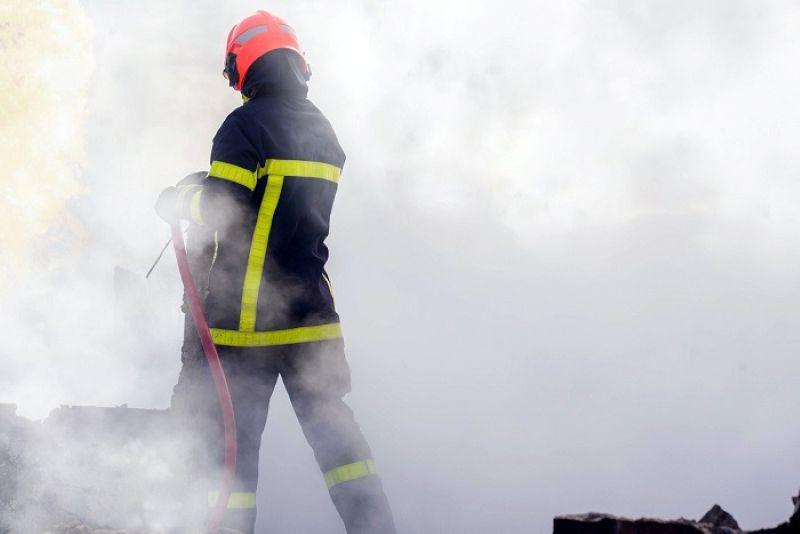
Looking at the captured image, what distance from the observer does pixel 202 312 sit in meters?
3.86

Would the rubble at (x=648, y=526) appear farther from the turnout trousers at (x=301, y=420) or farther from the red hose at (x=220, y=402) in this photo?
the red hose at (x=220, y=402)

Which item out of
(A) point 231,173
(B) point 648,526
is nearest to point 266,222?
(A) point 231,173

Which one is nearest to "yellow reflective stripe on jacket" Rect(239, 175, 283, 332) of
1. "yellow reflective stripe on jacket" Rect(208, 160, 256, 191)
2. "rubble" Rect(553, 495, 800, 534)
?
"yellow reflective stripe on jacket" Rect(208, 160, 256, 191)

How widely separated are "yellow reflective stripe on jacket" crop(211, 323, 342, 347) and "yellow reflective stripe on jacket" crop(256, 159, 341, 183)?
0.75m

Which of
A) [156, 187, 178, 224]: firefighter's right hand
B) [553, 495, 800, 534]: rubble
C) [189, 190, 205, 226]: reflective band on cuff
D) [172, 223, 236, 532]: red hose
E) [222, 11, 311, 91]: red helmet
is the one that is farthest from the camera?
[222, 11, 311, 91]: red helmet

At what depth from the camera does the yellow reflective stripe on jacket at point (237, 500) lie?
12.1 feet

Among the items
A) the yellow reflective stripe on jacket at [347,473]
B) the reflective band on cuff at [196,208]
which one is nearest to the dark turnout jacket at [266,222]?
the reflective band on cuff at [196,208]

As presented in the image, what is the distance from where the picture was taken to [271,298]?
3900 mm

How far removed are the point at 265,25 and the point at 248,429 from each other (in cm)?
203

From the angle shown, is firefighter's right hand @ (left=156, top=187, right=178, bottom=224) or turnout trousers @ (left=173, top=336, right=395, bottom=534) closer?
turnout trousers @ (left=173, top=336, right=395, bottom=534)

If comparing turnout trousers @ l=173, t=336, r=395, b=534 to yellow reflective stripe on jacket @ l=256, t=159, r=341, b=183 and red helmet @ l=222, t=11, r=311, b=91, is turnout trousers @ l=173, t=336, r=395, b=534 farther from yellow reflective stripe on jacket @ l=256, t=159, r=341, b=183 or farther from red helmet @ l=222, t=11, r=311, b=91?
red helmet @ l=222, t=11, r=311, b=91

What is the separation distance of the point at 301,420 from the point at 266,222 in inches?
38.1

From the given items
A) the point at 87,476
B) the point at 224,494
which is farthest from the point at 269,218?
the point at 87,476

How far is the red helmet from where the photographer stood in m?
4.09
